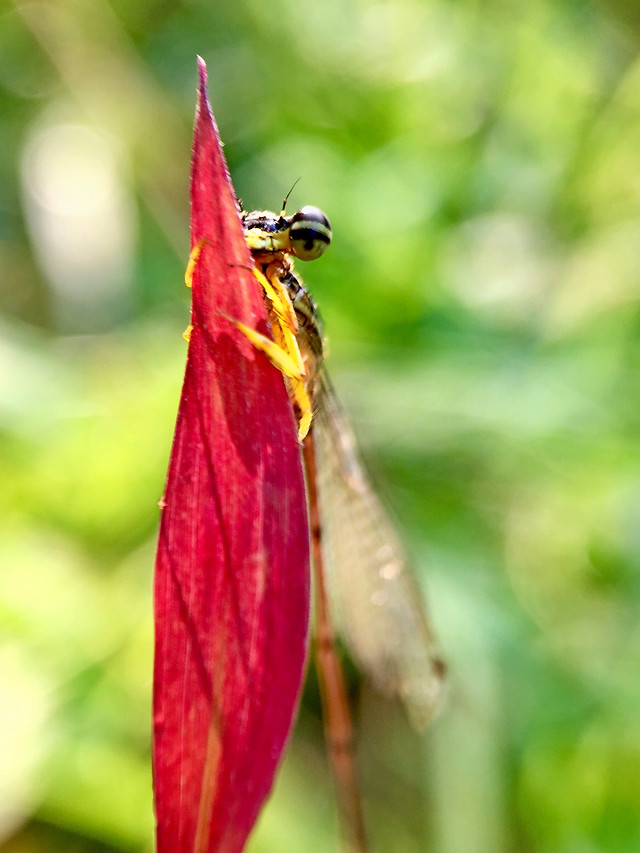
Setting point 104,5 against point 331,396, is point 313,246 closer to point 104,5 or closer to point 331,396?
point 331,396

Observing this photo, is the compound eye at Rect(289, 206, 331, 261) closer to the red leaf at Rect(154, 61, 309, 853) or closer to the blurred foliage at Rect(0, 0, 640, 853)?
the red leaf at Rect(154, 61, 309, 853)

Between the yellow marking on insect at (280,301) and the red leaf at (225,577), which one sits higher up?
the yellow marking on insect at (280,301)

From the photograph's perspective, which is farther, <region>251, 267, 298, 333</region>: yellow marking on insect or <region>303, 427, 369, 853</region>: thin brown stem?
<region>303, 427, 369, 853</region>: thin brown stem

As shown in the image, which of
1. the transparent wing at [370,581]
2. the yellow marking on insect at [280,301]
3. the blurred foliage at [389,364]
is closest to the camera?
the yellow marking on insect at [280,301]

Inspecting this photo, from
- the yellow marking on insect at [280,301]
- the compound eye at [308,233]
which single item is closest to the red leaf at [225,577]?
the yellow marking on insect at [280,301]

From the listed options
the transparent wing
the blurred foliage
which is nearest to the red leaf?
the transparent wing

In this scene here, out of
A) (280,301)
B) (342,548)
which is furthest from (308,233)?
(342,548)

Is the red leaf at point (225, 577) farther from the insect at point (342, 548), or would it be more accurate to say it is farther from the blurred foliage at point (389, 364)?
the blurred foliage at point (389, 364)
